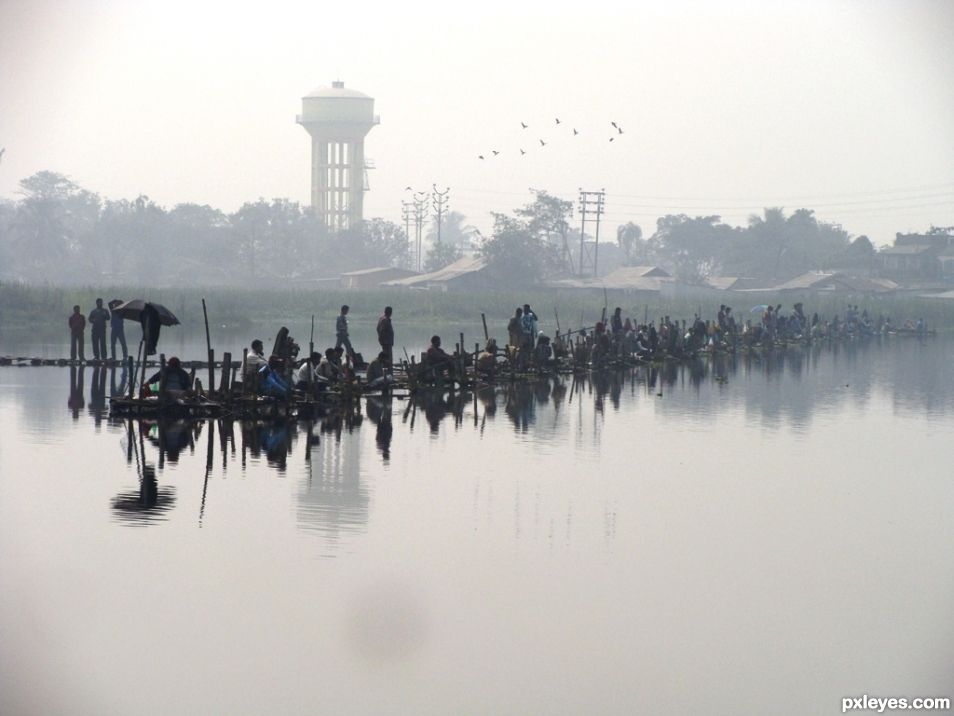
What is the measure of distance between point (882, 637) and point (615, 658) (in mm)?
2406

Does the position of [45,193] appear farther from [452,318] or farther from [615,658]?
[615,658]

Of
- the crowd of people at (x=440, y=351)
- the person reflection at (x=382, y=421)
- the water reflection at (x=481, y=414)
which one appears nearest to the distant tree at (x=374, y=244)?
the crowd of people at (x=440, y=351)

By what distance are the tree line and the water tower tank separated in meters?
2.46

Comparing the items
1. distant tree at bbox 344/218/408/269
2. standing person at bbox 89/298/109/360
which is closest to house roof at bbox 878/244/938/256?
distant tree at bbox 344/218/408/269

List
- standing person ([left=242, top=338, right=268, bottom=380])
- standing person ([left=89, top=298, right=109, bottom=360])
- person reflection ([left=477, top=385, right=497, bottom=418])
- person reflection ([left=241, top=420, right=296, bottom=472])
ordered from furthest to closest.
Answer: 1. standing person ([left=89, top=298, right=109, bottom=360])
2. person reflection ([left=477, top=385, right=497, bottom=418])
3. standing person ([left=242, top=338, right=268, bottom=380])
4. person reflection ([left=241, top=420, right=296, bottom=472])

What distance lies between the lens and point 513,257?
110m

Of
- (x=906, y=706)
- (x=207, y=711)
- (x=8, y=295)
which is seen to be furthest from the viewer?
(x=8, y=295)

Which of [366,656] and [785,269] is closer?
[366,656]

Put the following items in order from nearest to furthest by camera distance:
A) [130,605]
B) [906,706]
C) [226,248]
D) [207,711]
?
[207,711], [906,706], [130,605], [226,248]

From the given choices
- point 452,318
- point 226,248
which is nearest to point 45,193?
point 226,248

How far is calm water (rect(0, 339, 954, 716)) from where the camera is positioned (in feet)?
36.7

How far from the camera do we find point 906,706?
11.2 meters

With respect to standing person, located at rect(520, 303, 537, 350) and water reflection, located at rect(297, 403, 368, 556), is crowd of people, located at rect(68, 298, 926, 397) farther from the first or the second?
water reflection, located at rect(297, 403, 368, 556)

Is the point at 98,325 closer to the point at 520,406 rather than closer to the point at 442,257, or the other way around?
the point at 520,406
